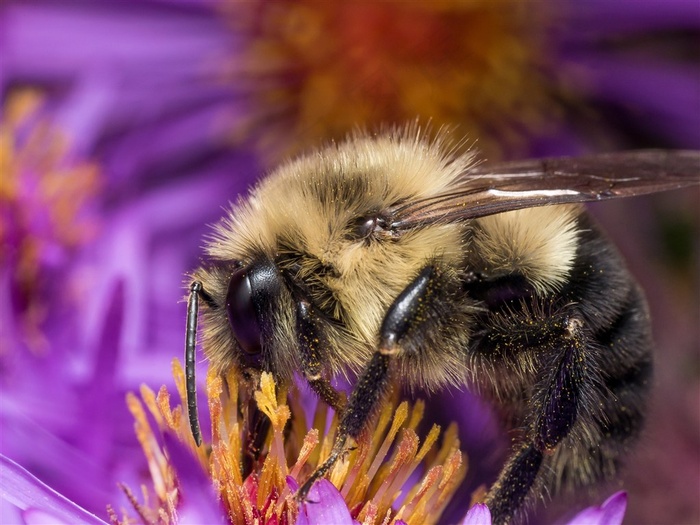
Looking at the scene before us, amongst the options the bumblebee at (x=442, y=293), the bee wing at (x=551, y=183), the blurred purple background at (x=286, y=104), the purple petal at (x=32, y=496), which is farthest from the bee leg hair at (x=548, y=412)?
the blurred purple background at (x=286, y=104)

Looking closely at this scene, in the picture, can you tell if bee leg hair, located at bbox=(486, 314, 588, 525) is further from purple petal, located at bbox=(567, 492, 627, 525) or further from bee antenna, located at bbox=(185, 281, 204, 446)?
bee antenna, located at bbox=(185, 281, 204, 446)

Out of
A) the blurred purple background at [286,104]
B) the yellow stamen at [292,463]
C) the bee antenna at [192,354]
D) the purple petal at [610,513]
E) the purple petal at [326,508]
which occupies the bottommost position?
the purple petal at [610,513]

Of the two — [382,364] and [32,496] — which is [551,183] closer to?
[382,364]

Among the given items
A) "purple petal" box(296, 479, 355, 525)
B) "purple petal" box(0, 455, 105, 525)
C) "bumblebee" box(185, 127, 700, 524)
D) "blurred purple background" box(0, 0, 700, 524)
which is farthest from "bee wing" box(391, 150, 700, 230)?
"blurred purple background" box(0, 0, 700, 524)

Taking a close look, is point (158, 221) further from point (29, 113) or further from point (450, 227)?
point (450, 227)

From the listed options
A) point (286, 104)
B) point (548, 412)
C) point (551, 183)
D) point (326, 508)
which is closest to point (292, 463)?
point (326, 508)

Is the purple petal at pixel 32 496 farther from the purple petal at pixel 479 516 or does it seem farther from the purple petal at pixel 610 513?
the purple petal at pixel 610 513

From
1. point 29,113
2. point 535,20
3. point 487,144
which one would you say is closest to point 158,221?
point 29,113
